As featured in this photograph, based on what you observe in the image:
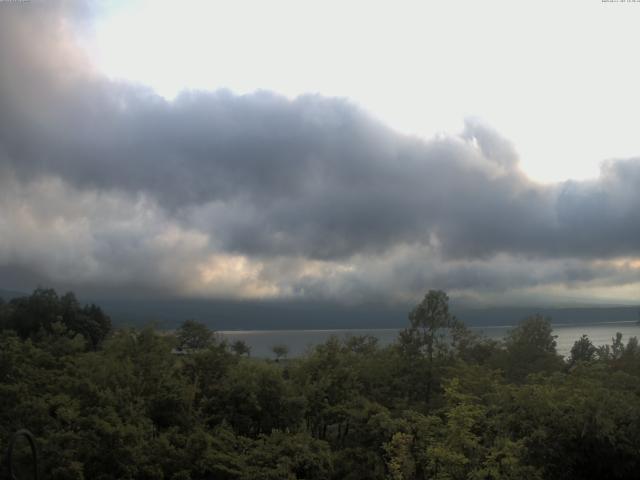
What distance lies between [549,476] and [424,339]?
12.8m

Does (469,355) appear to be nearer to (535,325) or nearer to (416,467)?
(535,325)

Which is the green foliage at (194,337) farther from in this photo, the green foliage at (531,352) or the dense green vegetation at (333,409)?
the green foliage at (531,352)

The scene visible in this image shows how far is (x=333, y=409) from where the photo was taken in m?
26.8

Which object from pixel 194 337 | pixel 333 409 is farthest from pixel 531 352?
pixel 194 337

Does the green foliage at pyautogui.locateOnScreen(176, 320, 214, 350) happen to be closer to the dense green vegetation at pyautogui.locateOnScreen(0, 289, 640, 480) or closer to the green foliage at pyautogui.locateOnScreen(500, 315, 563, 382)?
the dense green vegetation at pyautogui.locateOnScreen(0, 289, 640, 480)

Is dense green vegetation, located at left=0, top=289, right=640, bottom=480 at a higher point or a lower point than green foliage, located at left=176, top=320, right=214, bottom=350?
lower

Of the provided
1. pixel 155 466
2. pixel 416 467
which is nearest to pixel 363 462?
pixel 416 467

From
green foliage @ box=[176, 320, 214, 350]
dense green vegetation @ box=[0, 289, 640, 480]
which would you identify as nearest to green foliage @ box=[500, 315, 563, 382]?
dense green vegetation @ box=[0, 289, 640, 480]

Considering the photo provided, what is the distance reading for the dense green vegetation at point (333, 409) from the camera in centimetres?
1892

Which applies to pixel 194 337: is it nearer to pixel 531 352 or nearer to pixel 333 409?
pixel 333 409

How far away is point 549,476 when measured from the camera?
18875 mm

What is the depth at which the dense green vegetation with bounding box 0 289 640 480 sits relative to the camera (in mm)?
18922

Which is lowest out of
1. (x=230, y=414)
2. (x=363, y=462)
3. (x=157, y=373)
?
(x=363, y=462)

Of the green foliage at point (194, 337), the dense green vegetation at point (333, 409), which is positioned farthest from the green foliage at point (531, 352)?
the green foliage at point (194, 337)
